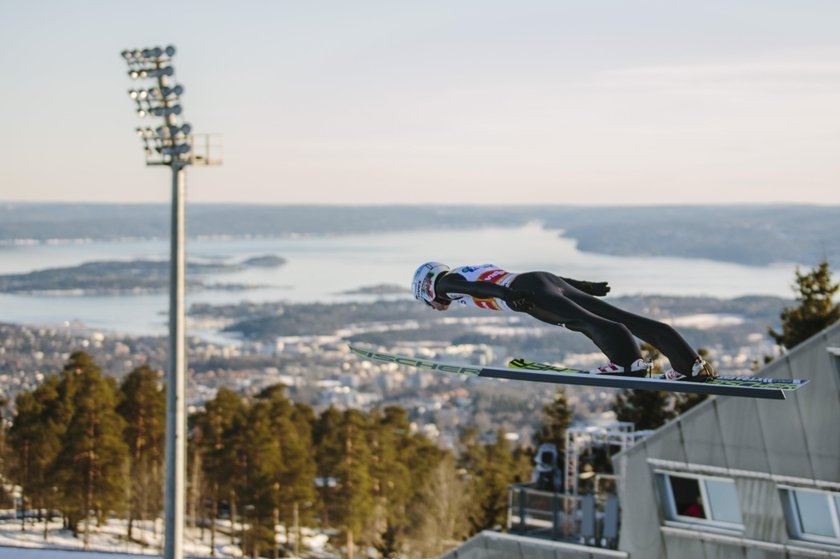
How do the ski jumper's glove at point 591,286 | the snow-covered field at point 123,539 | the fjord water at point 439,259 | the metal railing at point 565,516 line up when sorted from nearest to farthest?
the ski jumper's glove at point 591,286 < the metal railing at point 565,516 < the snow-covered field at point 123,539 < the fjord water at point 439,259

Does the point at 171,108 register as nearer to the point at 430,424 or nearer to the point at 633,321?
the point at 633,321

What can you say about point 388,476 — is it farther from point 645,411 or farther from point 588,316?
point 588,316

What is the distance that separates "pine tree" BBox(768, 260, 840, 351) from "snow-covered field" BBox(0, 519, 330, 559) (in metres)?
22.8

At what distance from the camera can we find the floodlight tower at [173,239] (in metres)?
19.0

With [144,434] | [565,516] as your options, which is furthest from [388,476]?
[565,516]

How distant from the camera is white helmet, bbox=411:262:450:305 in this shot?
9.70 m

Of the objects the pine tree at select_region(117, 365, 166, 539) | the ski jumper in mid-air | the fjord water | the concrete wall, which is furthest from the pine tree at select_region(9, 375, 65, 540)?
the fjord water

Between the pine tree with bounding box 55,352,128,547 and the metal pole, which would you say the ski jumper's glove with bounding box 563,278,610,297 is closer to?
the metal pole

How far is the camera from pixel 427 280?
9.73 metres

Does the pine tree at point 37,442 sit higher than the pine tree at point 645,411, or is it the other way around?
the pine tree at point 645,411

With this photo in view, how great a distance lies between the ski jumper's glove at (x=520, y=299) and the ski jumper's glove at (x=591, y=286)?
478mm

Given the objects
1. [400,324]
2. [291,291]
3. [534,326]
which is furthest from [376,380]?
[291,291]

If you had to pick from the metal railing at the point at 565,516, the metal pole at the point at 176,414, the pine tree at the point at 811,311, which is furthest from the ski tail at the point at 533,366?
the pine tree at the point at 811,311

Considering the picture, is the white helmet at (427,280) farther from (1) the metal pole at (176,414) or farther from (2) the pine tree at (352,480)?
(2) the pine tree at (352,480)
